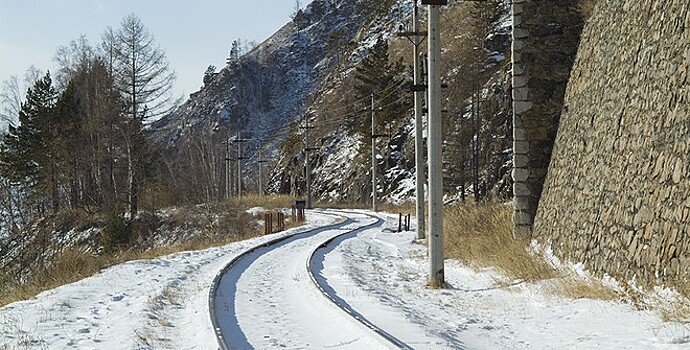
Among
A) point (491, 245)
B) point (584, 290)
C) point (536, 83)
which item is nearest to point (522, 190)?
point (491, 245)

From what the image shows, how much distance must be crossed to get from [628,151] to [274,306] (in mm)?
5725

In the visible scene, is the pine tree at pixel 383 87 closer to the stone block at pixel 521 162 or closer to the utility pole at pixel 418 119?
the utility pole at pixel 418 119

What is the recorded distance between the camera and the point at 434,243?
37.0 ft

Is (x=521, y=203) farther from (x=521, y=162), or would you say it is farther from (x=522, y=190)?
(x=521, y=162)

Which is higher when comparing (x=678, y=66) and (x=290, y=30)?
(x=290, y=30)

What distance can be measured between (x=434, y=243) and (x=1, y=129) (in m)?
46.5

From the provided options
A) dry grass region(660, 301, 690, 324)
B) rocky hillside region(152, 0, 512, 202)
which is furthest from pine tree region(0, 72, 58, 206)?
dry grass region(660, 301, 690, 324)

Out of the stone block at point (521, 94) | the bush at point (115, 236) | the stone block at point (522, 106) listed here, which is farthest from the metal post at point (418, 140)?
the bush at point (115, 236)

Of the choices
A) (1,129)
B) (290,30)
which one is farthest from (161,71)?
(290,30)

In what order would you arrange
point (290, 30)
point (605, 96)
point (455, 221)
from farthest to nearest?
point (290, 30) < point (455, 221) < point (605, 96)

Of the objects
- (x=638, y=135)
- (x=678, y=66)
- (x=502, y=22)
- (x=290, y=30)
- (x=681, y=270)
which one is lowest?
(x=681, y=270)

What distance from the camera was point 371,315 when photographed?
328 inches

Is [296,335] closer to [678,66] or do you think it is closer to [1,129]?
[678,66]

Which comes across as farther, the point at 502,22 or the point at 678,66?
the point at 502,22
